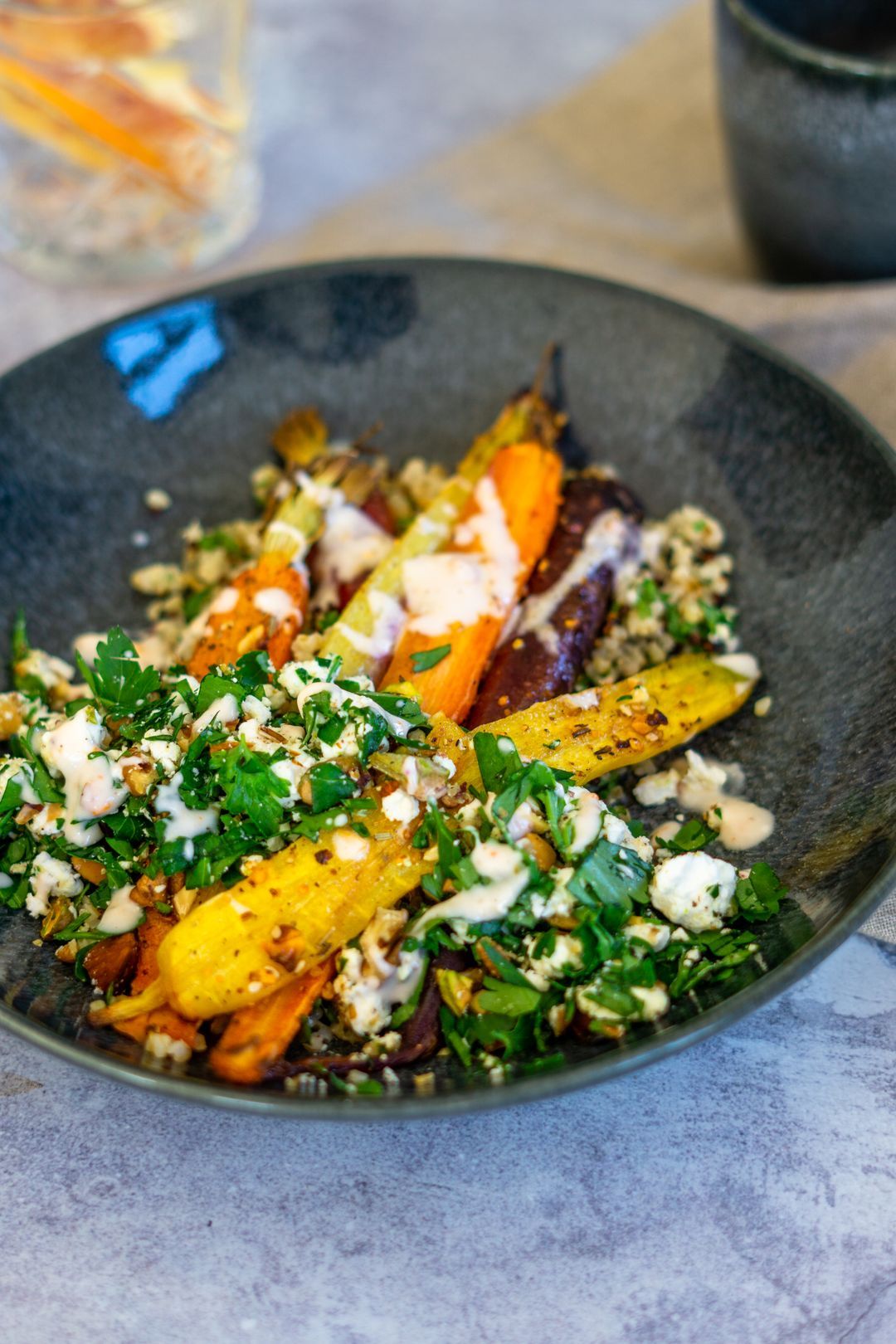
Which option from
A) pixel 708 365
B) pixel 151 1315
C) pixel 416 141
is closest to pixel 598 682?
pixel 708 365

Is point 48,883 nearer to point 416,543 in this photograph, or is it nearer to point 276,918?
point 276,918

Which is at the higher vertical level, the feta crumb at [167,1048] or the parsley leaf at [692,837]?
the parsley leaf at [692,837]

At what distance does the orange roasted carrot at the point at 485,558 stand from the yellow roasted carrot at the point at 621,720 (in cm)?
13

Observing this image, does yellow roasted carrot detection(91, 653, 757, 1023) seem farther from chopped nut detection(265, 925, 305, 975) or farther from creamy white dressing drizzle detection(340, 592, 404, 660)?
creamy white dressing drizzle detection(340, 592, 404, 660)

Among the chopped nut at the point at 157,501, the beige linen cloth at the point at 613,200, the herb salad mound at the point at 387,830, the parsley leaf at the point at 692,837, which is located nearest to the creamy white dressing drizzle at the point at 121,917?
the herb salad mound at the point at 387,830

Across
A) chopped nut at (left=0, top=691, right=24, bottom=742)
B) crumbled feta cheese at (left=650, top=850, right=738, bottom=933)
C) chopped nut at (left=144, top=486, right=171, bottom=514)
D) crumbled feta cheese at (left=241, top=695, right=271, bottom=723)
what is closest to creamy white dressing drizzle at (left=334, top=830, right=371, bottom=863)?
crumbled feta cheese at (left=241, top=695, right=271, bottom=723)

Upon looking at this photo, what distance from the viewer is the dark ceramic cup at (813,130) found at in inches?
114

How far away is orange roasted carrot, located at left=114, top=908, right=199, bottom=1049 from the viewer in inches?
72.9

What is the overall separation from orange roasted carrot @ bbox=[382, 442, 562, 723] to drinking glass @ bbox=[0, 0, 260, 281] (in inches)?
61.1

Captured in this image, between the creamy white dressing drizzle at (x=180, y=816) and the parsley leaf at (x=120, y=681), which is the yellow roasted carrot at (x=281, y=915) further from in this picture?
the parsley leaf at (x=120, y=681)

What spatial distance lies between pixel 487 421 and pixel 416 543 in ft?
1.86

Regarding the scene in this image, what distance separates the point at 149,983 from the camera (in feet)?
6.31

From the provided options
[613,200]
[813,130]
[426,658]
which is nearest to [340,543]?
[426,658]

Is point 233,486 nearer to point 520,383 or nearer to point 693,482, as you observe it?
point 520,383
